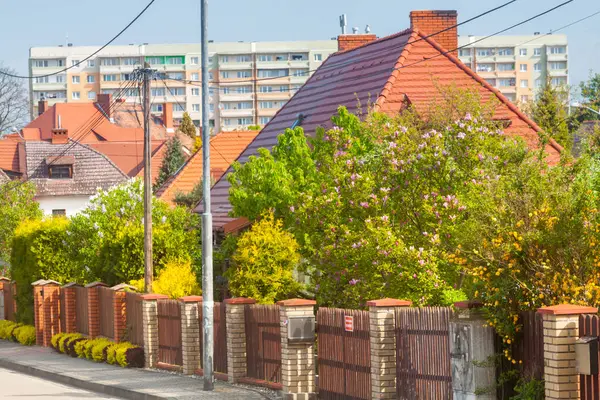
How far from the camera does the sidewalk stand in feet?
72.2

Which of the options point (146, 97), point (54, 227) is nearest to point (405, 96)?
point (146, 97)

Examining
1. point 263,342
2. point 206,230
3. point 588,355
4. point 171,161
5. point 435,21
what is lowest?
point 263,342

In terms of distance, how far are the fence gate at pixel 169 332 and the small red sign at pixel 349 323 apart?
26.3ft

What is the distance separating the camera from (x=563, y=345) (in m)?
14.1

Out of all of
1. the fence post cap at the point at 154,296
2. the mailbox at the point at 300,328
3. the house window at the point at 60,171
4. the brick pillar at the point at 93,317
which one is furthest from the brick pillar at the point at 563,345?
the house window at the point at 60,171

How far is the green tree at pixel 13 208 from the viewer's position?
61.0 m

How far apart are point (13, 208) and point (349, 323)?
4502 centimetres

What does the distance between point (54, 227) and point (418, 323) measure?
23549 mm

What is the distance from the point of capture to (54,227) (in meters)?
39.1

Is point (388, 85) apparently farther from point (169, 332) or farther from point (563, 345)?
point (563, 345)

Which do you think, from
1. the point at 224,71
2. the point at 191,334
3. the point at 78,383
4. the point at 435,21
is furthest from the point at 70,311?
the point at 224,71

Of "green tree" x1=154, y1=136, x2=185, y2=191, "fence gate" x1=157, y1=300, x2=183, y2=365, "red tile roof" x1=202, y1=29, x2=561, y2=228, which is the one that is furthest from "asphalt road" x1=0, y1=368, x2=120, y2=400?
"green tree" x1=154, y1=136, x2=185, y2=191

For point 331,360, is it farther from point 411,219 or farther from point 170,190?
point 170,190

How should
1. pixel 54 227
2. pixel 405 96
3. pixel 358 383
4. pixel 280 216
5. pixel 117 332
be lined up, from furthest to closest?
pixel 54 227, pixel 405 96, pixel 117 332, pixel 280 216, pixel 358 383
